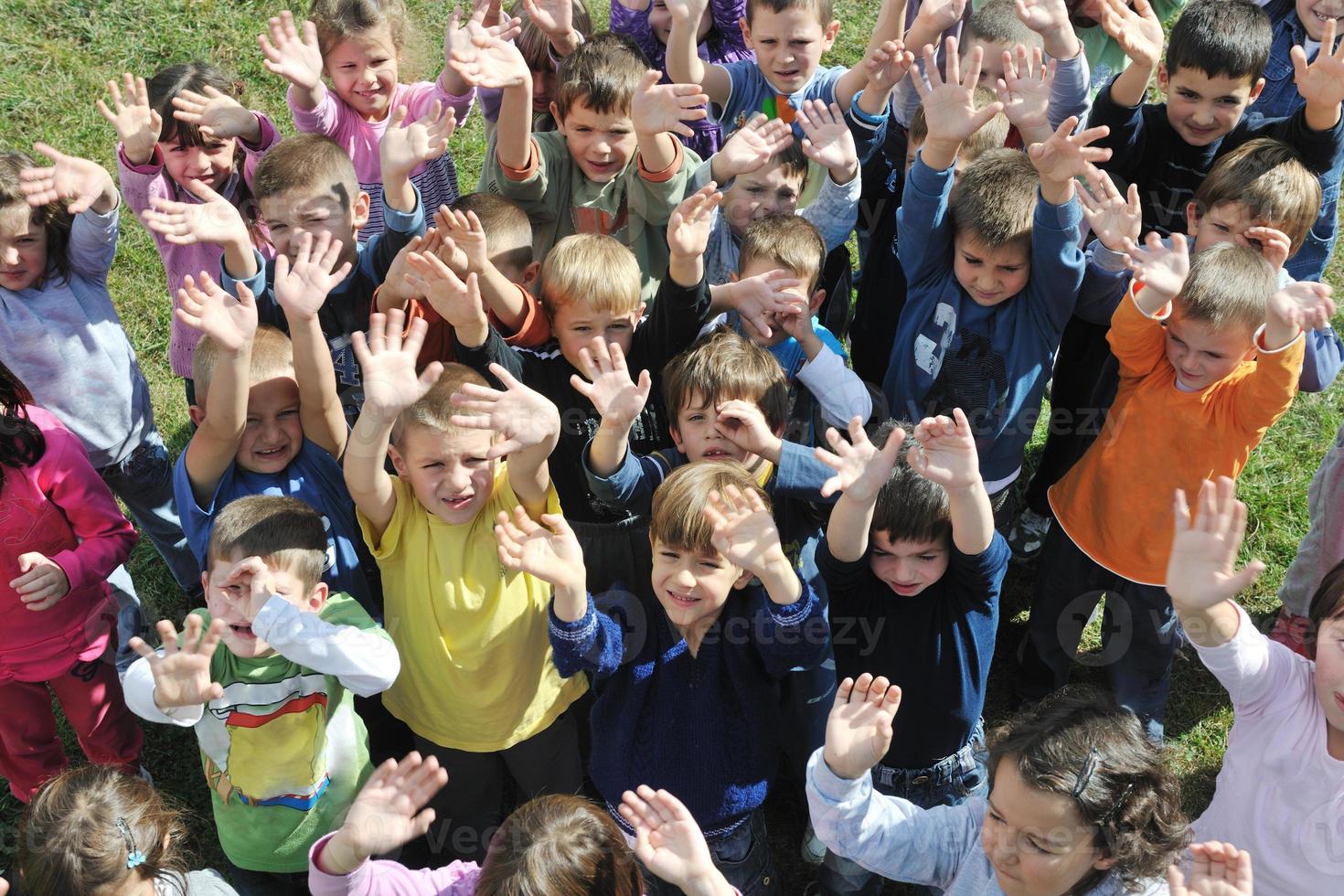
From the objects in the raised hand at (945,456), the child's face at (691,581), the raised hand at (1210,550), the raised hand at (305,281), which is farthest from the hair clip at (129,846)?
the raised hand at (1210,550)

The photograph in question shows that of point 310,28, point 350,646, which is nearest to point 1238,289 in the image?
point 350,646

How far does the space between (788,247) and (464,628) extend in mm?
1598

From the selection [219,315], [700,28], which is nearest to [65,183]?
[219,315]

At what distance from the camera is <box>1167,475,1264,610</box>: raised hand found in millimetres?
2514

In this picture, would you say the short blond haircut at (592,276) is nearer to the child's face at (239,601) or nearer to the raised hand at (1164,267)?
the child's face at (239,601)

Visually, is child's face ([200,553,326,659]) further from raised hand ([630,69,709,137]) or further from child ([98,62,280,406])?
raised hand ([630,69,709,137])

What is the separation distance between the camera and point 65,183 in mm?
3656

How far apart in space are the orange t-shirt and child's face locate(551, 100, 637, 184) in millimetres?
1801

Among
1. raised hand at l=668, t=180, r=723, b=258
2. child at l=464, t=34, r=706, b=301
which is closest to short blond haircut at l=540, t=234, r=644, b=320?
raised hand at l=668, t=180, r=723, b=258

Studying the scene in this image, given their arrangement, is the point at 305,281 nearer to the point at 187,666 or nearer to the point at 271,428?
the point at 271,428

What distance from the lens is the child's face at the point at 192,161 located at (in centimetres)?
420

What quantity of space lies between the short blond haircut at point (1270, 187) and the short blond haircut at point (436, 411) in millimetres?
2487

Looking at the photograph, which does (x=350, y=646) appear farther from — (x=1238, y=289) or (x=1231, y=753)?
(x=1238, y=289)

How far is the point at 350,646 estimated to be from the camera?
2834mm
